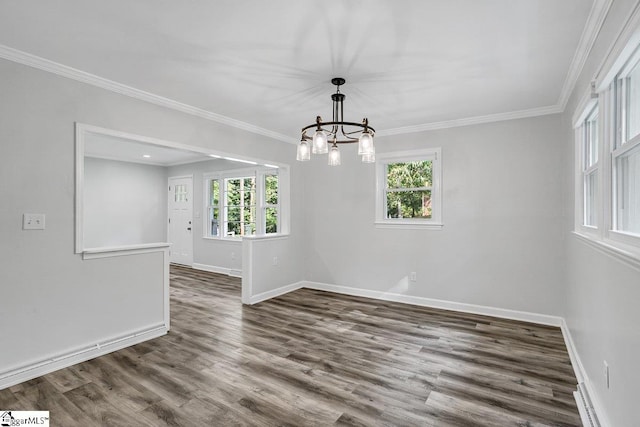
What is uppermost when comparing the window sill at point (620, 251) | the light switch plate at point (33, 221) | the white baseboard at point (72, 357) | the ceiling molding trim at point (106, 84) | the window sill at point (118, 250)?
the ceiling molding trim at point (106, 84)

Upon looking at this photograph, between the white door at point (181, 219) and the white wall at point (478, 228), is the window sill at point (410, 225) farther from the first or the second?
the white door at point (181, 219)

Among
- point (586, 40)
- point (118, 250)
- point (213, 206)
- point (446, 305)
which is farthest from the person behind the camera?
point (213, 206)

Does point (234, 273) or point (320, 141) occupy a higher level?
point (320, 141)

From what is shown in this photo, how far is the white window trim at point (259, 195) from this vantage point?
5.46 meters

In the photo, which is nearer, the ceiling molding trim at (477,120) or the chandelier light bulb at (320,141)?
→ the chandelier light bulb at (320,141)

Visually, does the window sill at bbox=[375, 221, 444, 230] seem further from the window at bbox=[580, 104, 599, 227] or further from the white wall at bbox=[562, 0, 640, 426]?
the window at bbox=[580, 104, 599, 227]

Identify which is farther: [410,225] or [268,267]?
[268,267]

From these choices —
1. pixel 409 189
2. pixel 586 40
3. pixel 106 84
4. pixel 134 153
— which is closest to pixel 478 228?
pixel 409 189

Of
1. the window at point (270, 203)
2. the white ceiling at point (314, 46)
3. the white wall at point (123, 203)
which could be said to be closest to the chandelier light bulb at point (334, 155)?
the white ceiling at point (314, 46)

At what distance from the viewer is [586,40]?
89.3 inches

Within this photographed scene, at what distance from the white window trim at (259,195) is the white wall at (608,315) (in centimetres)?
376

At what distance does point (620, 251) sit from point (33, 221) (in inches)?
151

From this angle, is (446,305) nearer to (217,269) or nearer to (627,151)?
(627,151)

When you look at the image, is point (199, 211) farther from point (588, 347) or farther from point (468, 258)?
point (588, 347)
